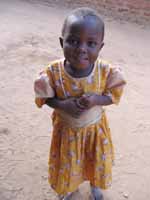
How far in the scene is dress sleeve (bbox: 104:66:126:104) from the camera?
4.37ft

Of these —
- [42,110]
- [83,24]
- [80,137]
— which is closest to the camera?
[83,24]

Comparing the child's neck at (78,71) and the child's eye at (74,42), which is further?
the child's neck at (78,71)

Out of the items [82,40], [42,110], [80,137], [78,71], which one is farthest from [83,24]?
[42,110]

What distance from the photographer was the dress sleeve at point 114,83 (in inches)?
52.4

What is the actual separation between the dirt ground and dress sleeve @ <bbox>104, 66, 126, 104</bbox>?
60 centimetres

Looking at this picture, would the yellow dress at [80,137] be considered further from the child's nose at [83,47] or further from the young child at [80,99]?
the child's nose at [83,47]

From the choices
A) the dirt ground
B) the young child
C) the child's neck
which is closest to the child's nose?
the young child

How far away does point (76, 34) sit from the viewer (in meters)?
1.18

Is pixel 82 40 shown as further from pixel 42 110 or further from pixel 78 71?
pixel 42 110

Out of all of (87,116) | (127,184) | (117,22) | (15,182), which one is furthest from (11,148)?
(117,22)

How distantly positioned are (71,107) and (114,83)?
0.18 metres

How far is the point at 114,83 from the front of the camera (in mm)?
1340

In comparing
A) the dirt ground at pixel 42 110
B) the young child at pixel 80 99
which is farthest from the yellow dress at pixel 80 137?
the dirt ground at pixel 42 110

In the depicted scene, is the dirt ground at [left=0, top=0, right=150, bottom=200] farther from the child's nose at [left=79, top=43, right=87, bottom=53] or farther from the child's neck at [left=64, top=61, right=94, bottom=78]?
the child's nose at [left=79, top=43, right=87, bottom=53]
